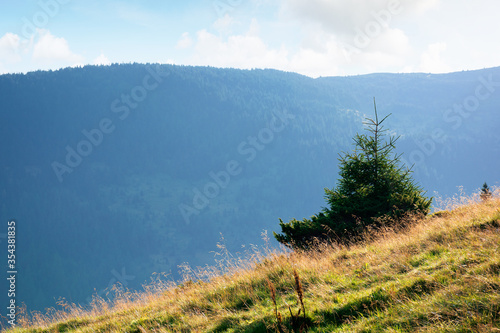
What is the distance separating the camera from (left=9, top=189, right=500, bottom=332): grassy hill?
383cm

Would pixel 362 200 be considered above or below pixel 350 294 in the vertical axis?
above

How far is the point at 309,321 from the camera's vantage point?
14.7 ft

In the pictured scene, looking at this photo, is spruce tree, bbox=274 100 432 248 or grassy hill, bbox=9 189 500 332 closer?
grassy hill, bbox=9 189 500 332

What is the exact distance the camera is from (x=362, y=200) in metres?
10.1

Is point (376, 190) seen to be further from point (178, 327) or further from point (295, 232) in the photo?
point (178, 327)

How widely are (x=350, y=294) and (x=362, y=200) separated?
560 centimetres

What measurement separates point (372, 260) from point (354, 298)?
5.73ft

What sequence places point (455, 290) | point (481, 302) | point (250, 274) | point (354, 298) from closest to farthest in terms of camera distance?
point (481, 302)
point (455, 290)
point (354, 298)
point (250, 274)

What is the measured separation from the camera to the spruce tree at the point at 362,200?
962cm

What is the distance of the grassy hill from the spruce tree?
1.22 m

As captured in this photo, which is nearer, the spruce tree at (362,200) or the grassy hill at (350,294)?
the grassy hill at (350,294)

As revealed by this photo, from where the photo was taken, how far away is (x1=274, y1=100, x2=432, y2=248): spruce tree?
9617mm

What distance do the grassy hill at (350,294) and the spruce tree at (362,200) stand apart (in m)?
1.22

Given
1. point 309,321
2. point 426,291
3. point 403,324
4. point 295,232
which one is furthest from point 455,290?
point 295,232
